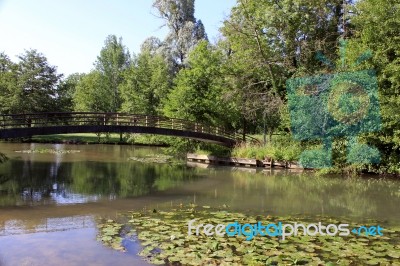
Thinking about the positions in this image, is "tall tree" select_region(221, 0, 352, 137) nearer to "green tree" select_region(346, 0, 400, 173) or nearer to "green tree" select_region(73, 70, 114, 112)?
"green tree" select_region(346, 0, 400, 173)

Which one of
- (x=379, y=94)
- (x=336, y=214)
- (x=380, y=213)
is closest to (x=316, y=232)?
(x=336, y=214)

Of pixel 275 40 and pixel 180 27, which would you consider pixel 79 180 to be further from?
pixel 180 27

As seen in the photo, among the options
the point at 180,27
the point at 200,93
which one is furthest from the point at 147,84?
the point at 200,93

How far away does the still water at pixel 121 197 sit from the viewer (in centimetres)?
895

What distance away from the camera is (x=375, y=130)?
2162 cm

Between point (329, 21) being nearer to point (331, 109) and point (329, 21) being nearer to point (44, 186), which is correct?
point (331, 109)

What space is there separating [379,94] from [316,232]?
13.7 metres

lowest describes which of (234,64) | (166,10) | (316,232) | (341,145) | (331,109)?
(316,232)

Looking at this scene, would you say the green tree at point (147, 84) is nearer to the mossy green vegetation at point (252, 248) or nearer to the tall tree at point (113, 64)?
the tall tree at point (113, 64)

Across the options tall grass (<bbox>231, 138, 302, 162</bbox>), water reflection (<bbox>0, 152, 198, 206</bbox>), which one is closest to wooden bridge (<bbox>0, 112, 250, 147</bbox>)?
tall grass (<bbox>231, 138, 302, 162</bbox>)

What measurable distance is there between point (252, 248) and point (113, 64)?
5331 centimetres

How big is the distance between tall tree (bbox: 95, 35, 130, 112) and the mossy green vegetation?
46831mm

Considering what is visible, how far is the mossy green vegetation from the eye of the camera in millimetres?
7875

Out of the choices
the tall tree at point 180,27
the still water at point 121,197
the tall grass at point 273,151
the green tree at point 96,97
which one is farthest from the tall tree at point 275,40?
the green tree at point 96,97
